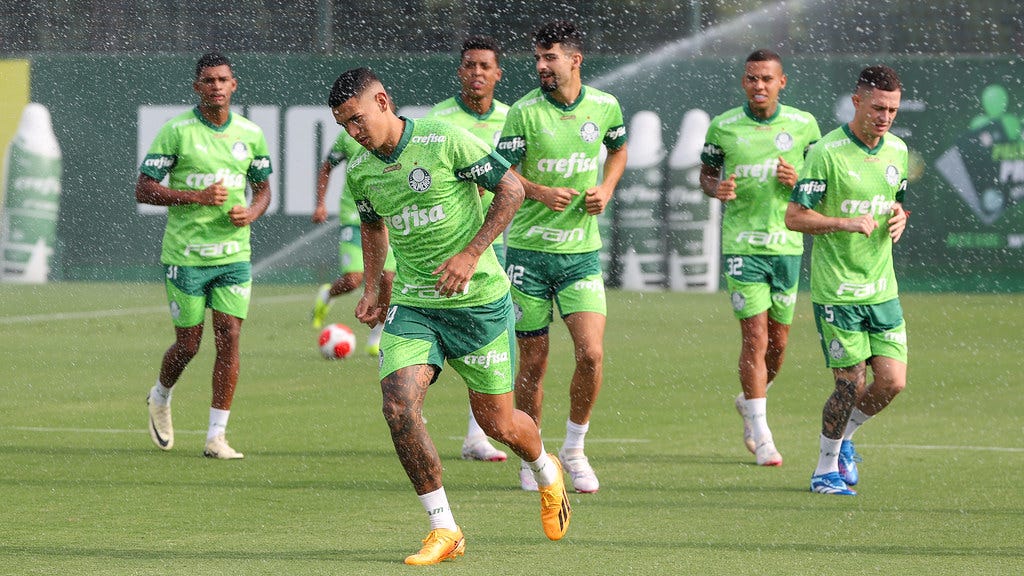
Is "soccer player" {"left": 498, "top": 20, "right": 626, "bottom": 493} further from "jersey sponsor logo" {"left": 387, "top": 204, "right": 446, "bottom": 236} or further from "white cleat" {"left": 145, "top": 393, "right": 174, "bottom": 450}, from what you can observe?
"white cleat" {"left": 145, "top": 393, "right": 174, "bottom": 450}

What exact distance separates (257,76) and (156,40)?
6.73ft

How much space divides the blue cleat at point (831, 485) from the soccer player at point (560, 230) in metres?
1.18

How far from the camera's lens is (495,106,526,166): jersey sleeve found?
332 inches


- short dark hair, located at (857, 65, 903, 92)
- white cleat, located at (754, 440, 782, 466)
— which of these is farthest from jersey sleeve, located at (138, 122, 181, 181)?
short dark hair, located at (857, 65, 903, 92)

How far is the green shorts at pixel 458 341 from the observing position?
21.4 ft

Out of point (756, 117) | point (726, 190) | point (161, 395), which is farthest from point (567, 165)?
point (161, 395)

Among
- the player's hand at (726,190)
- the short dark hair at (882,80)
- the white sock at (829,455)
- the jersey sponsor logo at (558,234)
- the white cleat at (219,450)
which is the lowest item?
the white cleat at (219,450)

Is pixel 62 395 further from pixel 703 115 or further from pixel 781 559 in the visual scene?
pixel 703 115

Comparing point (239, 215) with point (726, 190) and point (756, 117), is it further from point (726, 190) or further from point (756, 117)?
point (756, 117)

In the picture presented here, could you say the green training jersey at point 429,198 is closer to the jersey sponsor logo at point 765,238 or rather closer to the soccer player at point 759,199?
the soccer player at point 759,199

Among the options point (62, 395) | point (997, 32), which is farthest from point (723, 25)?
point (62, 395)

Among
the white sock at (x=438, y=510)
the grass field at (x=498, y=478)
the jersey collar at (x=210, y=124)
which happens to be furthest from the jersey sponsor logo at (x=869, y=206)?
the jersey collar at (x=210, y=124)

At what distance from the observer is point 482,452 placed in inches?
364

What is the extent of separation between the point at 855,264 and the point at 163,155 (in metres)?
4.05
